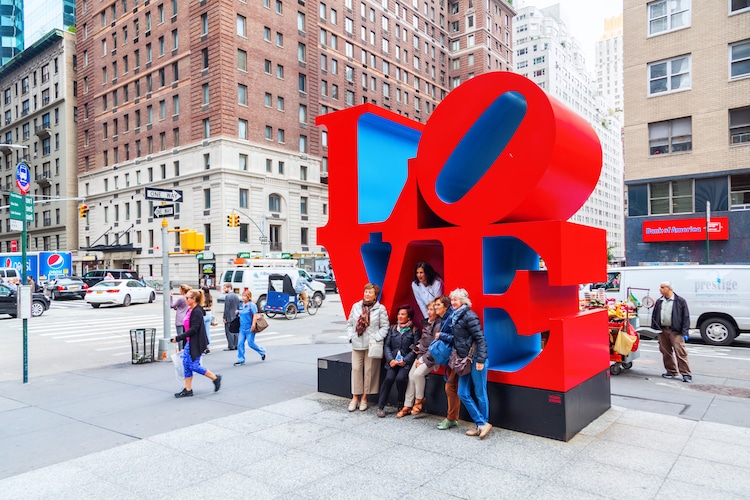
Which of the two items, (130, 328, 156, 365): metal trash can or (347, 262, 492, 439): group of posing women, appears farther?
(130, 328, 156, 365): metal trash can

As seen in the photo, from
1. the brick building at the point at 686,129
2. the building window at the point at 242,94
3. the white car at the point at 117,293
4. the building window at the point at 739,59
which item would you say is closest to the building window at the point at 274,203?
the building window at the point at 242,94

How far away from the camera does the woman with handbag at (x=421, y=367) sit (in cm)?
698


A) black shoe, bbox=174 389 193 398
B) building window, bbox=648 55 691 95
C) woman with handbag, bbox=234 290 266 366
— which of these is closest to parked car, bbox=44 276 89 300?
woman with handbag, bbox=234 290 266 366

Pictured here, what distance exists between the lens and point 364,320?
7.67 meters

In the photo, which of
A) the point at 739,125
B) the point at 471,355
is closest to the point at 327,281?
the point at 739,125

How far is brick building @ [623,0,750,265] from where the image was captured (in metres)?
23.4

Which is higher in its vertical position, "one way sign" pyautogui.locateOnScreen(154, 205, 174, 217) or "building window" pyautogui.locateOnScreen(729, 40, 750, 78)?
"building window" pyautogui.locateOnScreen(729, 40, 750, 78)

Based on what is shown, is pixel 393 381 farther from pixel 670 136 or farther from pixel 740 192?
pixel 670 136

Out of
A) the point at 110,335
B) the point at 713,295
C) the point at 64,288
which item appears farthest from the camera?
the point at 64,288

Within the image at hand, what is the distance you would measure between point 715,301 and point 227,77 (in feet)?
137

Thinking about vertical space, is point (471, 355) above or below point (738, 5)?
below

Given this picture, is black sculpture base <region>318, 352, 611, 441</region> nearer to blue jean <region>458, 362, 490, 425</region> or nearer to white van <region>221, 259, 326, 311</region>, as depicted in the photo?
blue jean <region>458, 362, 490, 425</region>

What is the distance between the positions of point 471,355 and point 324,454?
206 cm

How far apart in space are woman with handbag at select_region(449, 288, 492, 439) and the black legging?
1.07m
